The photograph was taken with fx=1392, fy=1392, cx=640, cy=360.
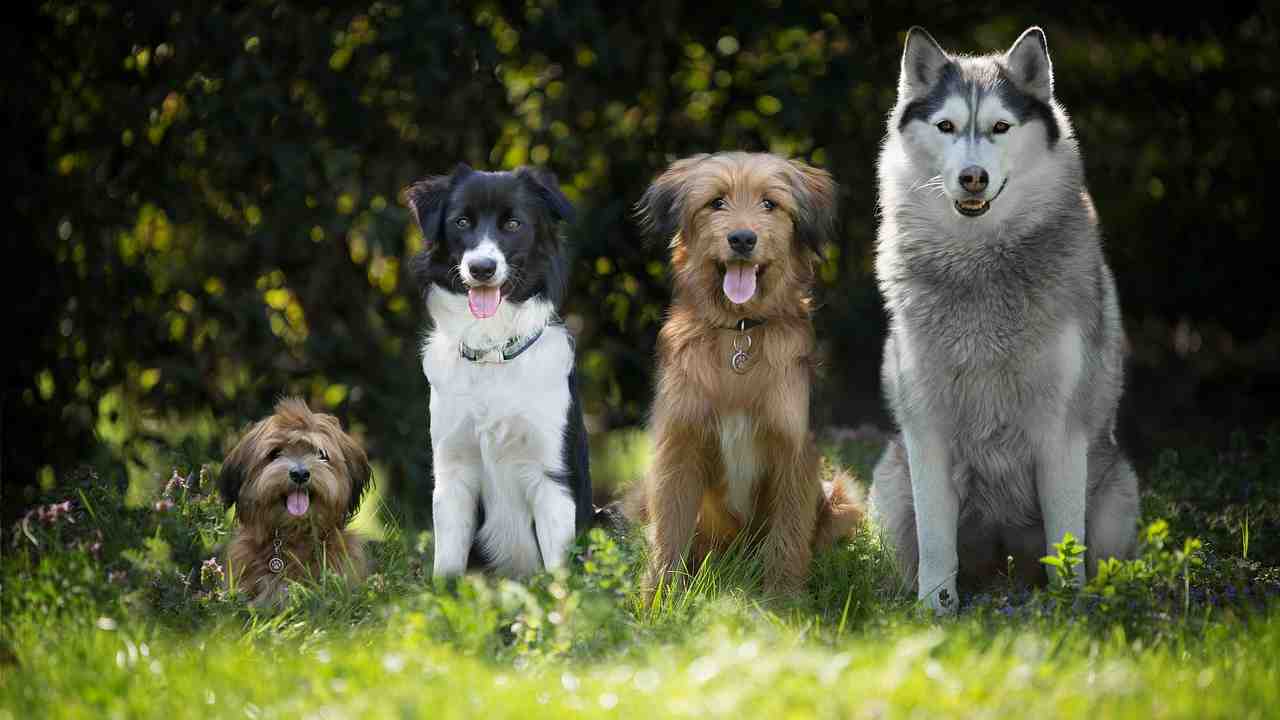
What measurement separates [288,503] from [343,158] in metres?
2.05

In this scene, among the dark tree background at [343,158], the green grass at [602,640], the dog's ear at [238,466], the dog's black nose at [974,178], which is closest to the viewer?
the green grass at [602,640]

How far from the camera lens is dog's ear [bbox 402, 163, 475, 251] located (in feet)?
16.0

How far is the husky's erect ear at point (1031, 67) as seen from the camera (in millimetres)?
4691

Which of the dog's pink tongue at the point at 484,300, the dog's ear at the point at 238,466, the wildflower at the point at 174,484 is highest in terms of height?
the dog's pink tongue at the point at 484,300

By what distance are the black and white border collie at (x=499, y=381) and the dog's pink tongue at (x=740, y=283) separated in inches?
24.5

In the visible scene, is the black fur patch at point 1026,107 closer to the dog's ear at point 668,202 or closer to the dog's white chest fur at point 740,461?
the dog's ear at point 668,202

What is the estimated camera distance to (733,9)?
6.88 meters

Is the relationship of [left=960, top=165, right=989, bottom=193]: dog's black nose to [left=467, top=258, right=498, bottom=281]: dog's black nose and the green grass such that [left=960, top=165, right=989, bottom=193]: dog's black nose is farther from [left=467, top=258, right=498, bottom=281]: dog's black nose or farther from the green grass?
[left=467, top=258, right=498, bottom=281]: dog's black nose

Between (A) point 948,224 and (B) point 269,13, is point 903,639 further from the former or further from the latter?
(B) point 269,13

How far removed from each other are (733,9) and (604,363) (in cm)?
189

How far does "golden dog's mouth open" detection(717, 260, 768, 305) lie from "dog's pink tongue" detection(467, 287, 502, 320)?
2.59 ft

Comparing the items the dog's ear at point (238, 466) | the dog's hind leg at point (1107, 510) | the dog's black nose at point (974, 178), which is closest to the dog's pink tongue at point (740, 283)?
the dog's black nose at point (974, 178)

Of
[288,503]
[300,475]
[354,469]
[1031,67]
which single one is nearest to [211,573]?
[288,503]

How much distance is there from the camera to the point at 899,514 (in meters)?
5.12
